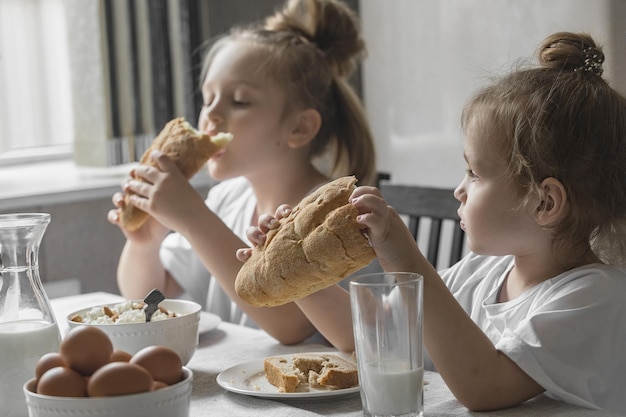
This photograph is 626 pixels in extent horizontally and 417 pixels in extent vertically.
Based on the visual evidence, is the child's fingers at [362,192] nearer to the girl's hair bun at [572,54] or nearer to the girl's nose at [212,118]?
the girl's hair bun at [572,54]

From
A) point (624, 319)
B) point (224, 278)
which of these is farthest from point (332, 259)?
point (224, 278)

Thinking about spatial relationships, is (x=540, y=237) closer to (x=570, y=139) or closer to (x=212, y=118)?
(x=570, y=139)

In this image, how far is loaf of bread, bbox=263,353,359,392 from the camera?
1079mm

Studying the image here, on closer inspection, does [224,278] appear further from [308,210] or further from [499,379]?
[499,379]

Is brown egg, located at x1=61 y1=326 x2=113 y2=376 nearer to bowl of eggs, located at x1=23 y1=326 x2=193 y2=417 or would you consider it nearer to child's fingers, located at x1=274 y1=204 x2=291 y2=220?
bowl of eggs, located at x1=23 y1=326 x2=193 y2=417

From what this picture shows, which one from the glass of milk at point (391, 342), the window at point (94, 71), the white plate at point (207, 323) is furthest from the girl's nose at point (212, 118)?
the window at point (94, 71)

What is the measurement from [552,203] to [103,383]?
636 millimetres

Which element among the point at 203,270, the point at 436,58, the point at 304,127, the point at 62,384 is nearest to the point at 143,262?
the point at 203,270

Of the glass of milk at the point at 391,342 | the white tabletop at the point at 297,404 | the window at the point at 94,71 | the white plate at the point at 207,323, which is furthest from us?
the window at the point at 94,71

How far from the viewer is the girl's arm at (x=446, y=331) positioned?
104cm

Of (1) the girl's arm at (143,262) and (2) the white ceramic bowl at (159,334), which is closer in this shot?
(2) the white ceramic bowl at (159,334)

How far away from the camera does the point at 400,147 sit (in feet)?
10.3

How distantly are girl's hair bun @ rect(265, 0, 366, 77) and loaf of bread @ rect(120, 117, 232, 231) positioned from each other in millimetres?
401

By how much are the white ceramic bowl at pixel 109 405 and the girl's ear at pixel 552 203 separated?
0.56 m
